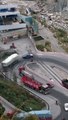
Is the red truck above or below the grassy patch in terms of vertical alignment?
below

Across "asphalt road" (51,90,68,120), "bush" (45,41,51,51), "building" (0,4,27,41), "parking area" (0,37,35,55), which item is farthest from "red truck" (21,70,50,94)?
"building" (0,4,27,41)

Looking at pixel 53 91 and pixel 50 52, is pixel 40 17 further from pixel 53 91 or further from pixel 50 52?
pixel 53 91

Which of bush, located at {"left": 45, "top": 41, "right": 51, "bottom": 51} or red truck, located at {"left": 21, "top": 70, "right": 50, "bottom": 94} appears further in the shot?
bush, located at {"left": 45, "top": 41, "right": 51, "bottom": 51}

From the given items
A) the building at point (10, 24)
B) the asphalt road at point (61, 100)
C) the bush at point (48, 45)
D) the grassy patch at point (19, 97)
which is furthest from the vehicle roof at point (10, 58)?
the asphalt road at point (61, 100)

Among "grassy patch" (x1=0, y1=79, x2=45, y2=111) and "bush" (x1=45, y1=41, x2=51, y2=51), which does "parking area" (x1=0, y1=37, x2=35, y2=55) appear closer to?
"bush" (x1=45, y1=41, x2=51, y2=51)

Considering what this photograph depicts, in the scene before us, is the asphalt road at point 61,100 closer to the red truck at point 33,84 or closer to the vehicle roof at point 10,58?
the red truck at point 33,84

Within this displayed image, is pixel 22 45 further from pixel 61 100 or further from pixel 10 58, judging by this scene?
pixel 61 100
